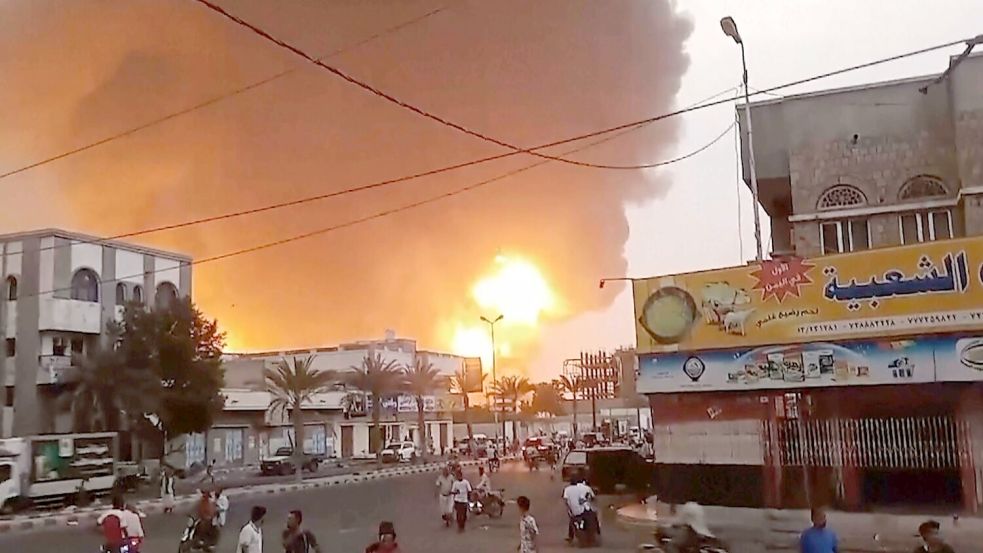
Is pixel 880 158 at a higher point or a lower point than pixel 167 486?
higher

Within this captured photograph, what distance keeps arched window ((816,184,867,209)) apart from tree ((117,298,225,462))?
92.2 ft

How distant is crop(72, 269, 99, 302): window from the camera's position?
46072mm

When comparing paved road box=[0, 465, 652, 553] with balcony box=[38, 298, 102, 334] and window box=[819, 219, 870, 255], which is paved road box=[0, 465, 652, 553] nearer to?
window box=[819, 219, 870, 255]

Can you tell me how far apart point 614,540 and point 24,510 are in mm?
21127

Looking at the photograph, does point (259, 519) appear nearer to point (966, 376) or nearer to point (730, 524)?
point (730, 524)

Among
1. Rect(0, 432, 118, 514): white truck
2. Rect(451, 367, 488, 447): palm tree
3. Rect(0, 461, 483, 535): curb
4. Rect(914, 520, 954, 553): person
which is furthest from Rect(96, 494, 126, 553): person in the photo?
Rect(451, 367, 488, 447): palm tree

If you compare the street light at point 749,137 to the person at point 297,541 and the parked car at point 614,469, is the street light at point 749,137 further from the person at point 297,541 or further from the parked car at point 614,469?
the person at point 297,541

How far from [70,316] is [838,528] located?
120 feet

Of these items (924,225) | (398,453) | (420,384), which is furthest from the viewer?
(420,384)

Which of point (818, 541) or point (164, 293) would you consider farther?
point (164, 293)

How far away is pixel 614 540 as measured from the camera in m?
19.0

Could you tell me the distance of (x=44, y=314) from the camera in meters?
44.0

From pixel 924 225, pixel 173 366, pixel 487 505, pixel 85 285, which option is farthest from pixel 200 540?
pixel 85 285

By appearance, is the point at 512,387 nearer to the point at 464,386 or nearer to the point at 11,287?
the point at 464,386
